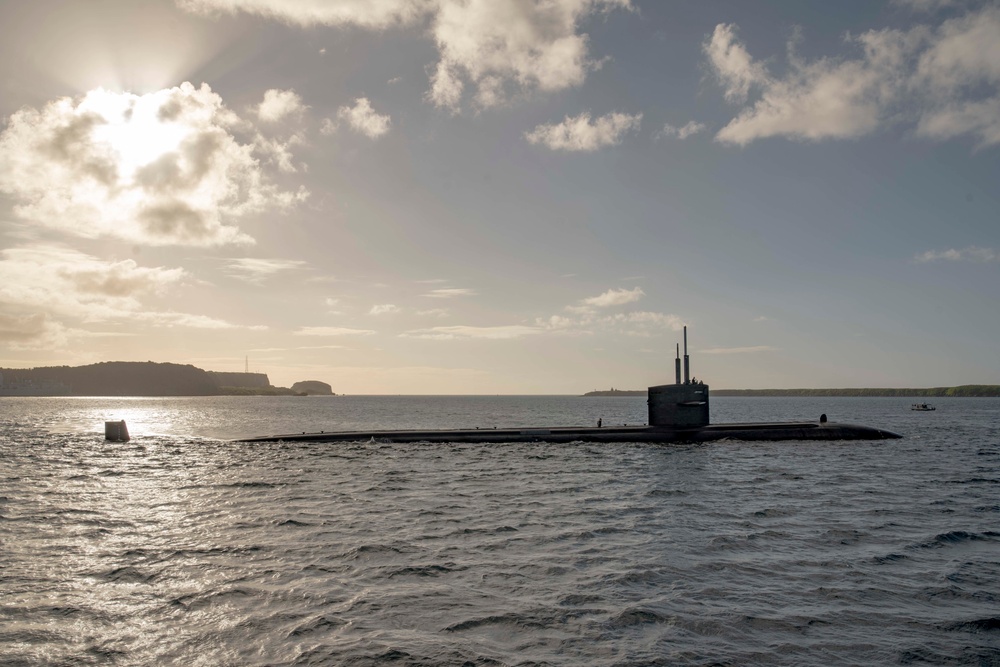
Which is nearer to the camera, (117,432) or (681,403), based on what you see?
(681,403)

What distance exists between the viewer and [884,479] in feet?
98.9

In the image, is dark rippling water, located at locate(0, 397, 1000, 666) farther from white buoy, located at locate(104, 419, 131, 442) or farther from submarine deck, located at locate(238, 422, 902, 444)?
white buoy, located at locate(104, 419, 131, 442)

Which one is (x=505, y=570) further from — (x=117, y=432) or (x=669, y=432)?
(x=117, y=432)

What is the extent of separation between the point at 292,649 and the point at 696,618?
22.6 feet

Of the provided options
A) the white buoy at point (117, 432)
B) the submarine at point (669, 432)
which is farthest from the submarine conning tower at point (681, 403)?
the white buoy at point (117, 432)

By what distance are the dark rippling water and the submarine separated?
14407mm

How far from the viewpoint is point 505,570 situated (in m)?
14.5

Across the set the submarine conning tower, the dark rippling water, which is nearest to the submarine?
the submarine conning tower

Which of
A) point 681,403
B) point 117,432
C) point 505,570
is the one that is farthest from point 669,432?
point 117,432

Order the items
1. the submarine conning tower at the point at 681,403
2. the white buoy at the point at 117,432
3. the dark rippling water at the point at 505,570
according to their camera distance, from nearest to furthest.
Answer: the dark rippling water at the point at 505,570
the submarine conning tower at the point at 681,403
the white buoy at the point at 117,432

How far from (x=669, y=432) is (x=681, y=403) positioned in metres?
2.20

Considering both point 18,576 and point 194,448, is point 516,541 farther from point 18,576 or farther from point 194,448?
point 194,448

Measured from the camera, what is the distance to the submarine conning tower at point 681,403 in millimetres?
45250

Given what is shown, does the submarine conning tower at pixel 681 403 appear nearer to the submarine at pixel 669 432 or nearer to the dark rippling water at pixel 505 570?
the submarine at pixel 669 432
